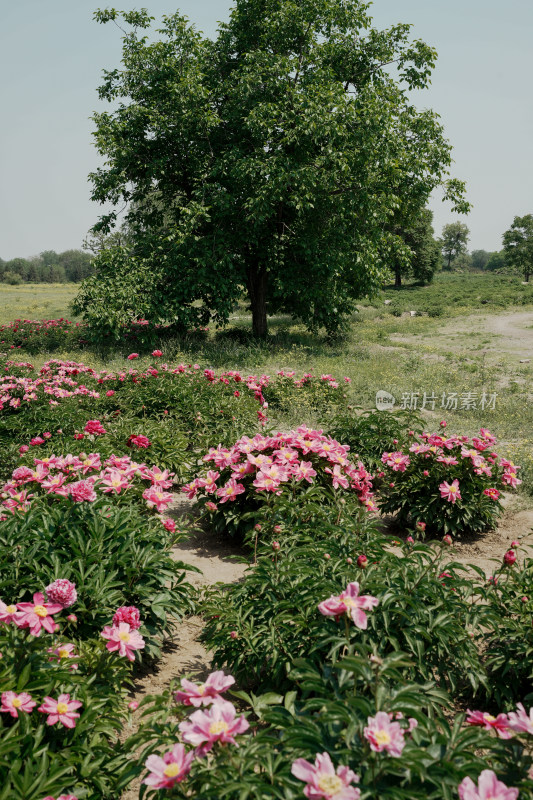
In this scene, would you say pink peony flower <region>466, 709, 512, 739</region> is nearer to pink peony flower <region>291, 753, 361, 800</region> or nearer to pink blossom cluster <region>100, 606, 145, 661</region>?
pink peony flower <region>291, 753, 361, 800</region>

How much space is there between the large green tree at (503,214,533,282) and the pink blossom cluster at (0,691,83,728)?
169ft

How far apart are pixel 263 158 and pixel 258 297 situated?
3771 millimetres

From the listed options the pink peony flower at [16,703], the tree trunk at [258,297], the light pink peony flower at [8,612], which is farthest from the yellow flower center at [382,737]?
the tree trunk at [258,297]

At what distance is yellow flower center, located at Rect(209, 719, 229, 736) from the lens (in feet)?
3.72

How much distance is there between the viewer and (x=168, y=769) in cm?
112

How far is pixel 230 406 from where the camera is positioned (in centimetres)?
557

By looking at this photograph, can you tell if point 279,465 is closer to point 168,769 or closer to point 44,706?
point 44,706

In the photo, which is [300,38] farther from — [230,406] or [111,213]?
[230,406]

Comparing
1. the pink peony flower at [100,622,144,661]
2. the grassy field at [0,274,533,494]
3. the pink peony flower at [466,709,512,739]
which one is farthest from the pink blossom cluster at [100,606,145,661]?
the grassy field at [0,274,533,494]

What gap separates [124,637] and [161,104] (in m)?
12.7

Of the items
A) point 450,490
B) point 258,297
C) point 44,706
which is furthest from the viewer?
point 258,297

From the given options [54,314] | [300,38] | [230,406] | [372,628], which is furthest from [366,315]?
[372,628]

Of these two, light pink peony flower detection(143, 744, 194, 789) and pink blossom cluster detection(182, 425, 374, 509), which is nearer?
light pink peony flower detection(143, 744, 194, 789)
